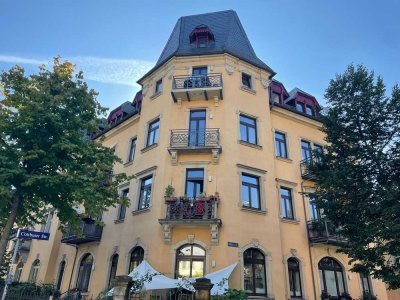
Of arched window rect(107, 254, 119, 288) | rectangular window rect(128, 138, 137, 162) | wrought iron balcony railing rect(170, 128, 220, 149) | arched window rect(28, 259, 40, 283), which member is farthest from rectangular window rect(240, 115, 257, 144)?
arched window rect(28, 259, 40, 283)

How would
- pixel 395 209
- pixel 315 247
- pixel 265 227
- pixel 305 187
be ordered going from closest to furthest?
pixel 395 209
pixel 265 227
pixel 315 247
pixel 305 187

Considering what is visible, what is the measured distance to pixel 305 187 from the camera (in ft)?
59.9

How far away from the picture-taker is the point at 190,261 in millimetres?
14109

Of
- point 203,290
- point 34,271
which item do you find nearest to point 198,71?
point 203,290

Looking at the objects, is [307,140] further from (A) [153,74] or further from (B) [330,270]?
(A) [153,74]

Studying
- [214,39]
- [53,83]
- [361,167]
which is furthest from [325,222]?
[53,83]

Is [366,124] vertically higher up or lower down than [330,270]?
higher up

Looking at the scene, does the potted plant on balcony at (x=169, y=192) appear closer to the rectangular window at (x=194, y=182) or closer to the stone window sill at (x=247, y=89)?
the rectangular window at (x=194, y=182)

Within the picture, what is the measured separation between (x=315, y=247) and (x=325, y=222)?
1.62 m

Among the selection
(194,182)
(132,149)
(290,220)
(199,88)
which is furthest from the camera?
(132,149)

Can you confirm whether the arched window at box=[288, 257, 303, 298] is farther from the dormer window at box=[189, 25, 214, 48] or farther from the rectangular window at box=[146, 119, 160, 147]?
the dormer window at box=[189, 25, 214, 48]

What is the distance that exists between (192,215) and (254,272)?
3.84 m

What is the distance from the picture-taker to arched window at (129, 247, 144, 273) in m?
15.3

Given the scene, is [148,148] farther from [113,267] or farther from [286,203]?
[286,203]
